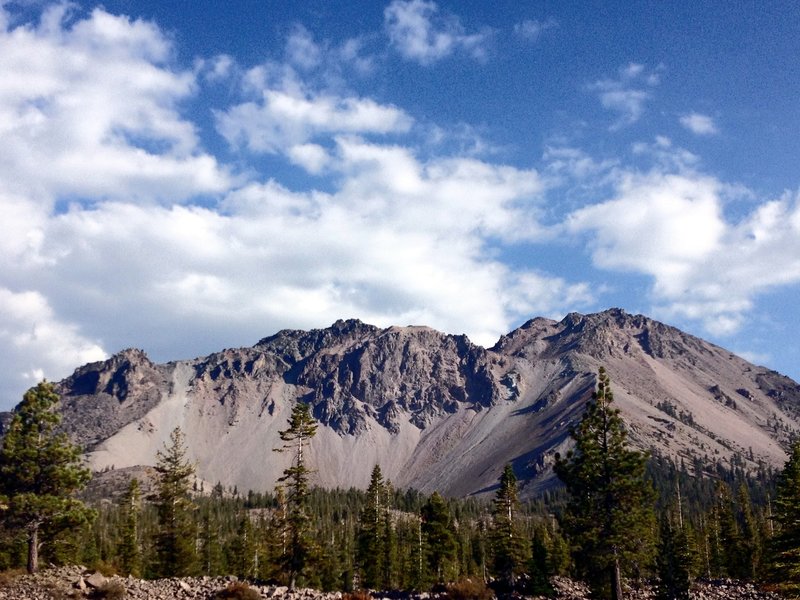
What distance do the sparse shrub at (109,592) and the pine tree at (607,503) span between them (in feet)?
82.2

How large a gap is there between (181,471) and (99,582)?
26650 mm

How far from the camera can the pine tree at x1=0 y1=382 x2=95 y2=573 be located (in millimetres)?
33531

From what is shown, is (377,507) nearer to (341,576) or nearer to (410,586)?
(410,586)

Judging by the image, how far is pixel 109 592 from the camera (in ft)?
87.9

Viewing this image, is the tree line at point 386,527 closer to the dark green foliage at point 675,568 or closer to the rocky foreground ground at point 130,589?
the dark green foliage at point 675,568

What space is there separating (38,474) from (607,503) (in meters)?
33.5

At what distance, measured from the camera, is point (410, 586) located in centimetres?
7412

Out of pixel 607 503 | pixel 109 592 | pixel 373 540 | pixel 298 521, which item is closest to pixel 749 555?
pixel 373 540

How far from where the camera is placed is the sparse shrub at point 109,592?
26.7 meters

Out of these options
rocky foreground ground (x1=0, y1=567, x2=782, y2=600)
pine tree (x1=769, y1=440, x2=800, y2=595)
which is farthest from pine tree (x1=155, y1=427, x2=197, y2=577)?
pine tree (x1=769, y1=440, x2=800, y2=595)

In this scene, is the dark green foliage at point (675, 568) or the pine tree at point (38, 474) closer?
the pine tree at point (38, 474)

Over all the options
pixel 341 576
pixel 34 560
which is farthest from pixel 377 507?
pixel 34 560

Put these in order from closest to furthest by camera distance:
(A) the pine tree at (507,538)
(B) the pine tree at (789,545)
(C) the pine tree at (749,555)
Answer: (B) the pine tree at (789,545) < (A) the pine tree at (507,538) < (C) the pine tree at (749,555)

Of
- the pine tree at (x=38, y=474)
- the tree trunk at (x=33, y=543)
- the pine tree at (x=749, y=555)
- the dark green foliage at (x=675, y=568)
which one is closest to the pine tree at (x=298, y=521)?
the pine tree at (x=38, y=474)
